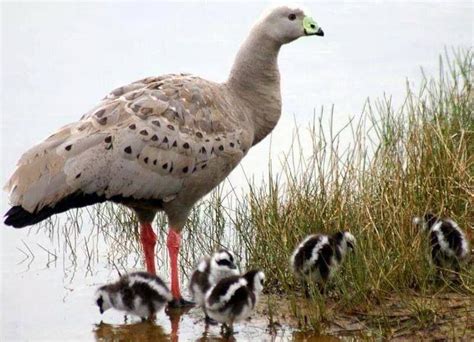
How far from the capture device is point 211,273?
8875 millimetres

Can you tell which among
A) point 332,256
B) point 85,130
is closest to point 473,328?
point 332,256

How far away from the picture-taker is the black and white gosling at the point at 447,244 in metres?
8.78

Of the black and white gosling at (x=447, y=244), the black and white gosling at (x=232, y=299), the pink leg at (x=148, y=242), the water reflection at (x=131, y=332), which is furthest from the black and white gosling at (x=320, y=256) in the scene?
the pink leg at (x=148, y=242)

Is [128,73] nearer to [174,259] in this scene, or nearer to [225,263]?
[174,259]

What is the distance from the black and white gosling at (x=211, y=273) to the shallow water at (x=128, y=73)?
0.24 m

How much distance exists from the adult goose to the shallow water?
0.83 metres

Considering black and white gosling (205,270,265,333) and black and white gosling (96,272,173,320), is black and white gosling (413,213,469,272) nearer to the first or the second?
black and white gosling (205,270,265,333)

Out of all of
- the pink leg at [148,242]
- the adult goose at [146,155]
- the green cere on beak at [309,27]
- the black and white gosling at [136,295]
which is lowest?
the black and white gosling at [136,295]

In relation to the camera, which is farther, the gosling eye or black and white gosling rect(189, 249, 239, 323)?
the gosling eye

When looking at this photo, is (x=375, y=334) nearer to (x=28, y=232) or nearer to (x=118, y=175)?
(x=118, y=175)

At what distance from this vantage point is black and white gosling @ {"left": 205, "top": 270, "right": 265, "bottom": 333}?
8258mm

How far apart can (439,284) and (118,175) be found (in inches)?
97.5

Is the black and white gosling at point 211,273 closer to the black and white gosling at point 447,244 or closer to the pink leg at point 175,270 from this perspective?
the pink leg at point 175,270

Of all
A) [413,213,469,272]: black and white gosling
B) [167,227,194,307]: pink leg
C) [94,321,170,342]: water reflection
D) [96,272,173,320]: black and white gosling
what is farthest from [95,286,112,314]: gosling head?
[413,213,469,272]: black and white gosling
